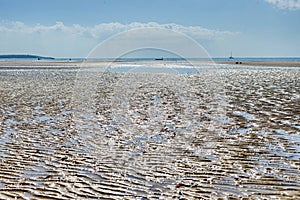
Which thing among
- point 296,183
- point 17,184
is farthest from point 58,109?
point 296,183

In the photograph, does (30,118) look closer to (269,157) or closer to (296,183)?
(269,157)

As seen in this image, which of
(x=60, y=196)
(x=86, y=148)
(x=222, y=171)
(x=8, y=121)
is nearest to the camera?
(x=60, y=196)

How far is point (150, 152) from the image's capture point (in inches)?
394

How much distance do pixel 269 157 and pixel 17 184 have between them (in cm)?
594

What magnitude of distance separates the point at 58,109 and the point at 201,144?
9.09 m

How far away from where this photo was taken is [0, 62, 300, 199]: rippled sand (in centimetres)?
734

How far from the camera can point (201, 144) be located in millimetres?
10805

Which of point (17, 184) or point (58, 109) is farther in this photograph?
point (58, 109)

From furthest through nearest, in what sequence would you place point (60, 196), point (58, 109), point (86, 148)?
1. point (58, 109)
2. point (86, 148)
3. point (60, 196)

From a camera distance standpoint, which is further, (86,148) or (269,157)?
(86,148)

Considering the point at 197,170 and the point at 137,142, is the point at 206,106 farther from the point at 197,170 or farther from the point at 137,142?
A: the point at 197,170

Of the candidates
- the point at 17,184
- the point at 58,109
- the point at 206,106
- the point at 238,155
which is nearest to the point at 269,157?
the point at 238,155

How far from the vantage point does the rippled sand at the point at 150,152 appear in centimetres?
734

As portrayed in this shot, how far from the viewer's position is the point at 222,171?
8367mm
